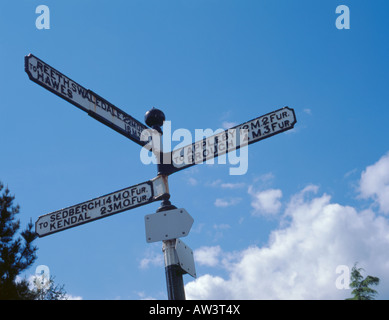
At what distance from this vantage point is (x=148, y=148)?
5.71 meters

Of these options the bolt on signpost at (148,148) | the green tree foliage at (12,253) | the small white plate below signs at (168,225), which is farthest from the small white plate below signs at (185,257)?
the green tree foliage at (12,253)

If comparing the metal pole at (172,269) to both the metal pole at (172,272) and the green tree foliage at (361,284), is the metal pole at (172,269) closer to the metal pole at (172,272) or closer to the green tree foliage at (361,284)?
the metal pole at (172,272)

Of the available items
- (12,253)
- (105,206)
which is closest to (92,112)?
(105,206)

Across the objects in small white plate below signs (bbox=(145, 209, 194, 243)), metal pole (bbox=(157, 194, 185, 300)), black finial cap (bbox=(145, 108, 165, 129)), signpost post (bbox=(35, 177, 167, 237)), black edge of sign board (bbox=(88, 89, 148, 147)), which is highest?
black finial cap (bbox=(145, 108, 165, 129))

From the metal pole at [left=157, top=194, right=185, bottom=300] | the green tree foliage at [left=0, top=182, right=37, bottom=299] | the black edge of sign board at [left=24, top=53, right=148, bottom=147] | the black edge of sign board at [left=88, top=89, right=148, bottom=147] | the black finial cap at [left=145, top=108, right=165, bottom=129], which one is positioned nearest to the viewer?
the metal pole at [left=157, top=194, right=185, bottom=300]

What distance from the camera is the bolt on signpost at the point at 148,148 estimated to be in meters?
4.99

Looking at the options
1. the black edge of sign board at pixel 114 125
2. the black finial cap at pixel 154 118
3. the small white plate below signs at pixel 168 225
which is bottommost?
the small white plate below signs at pixel 168 225

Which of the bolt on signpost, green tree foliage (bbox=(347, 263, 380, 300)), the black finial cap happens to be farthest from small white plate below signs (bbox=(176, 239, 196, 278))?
green tree foliage (bbox=(347, 263, 380, 300))

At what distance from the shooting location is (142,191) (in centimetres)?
547

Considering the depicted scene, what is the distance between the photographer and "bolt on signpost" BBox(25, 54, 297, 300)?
197 inches

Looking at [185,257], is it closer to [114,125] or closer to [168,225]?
[168,225]

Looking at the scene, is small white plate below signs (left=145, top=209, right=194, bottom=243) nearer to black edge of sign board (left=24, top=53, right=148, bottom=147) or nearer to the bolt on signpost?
the bolt on signpost
